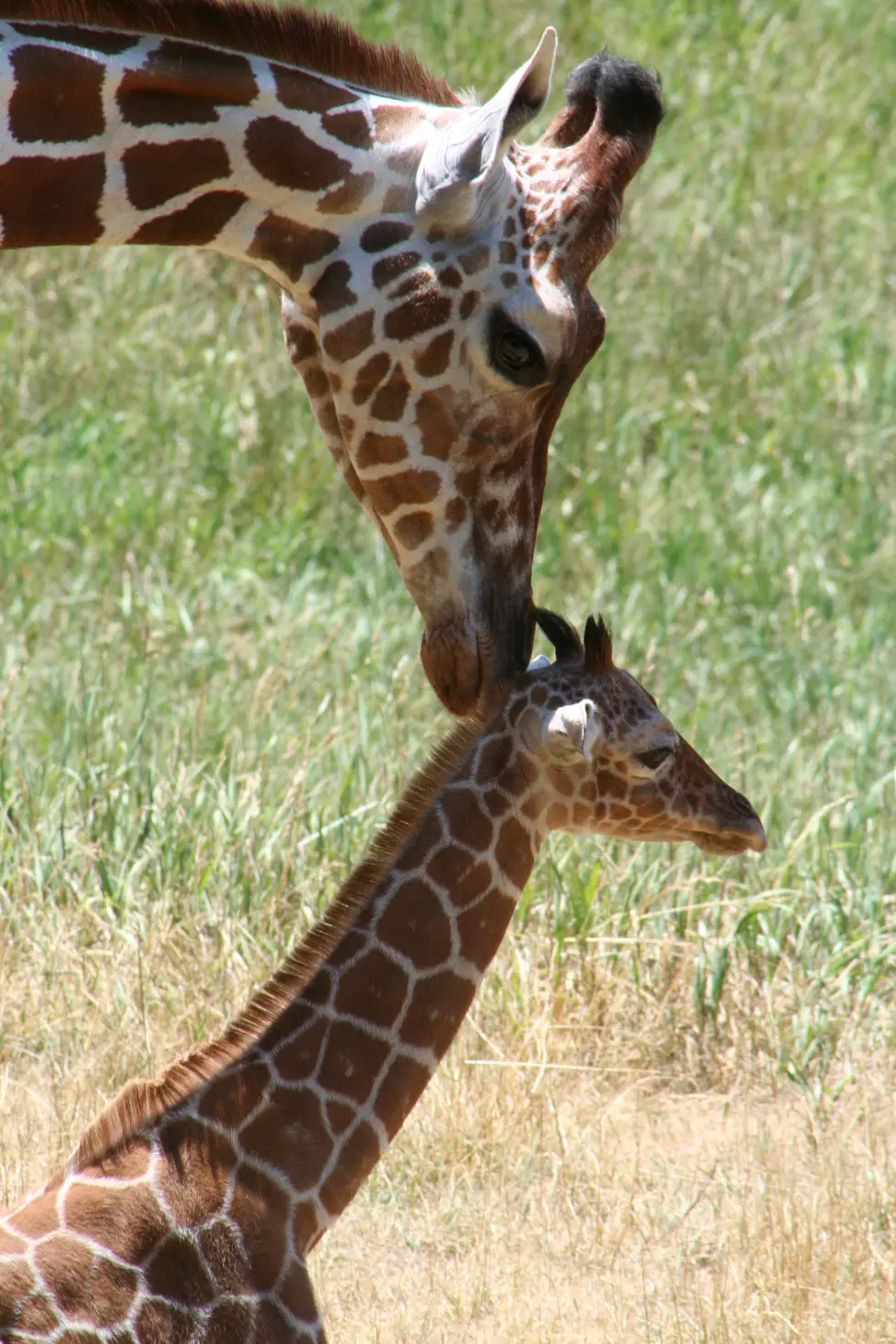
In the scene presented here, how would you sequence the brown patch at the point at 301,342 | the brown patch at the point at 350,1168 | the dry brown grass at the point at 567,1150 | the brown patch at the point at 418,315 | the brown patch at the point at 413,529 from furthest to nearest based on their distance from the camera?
the dry brown grass at the point at 567,1150 → the brown patch at the point at 301,342 → the brown patch at the point at 413,529 → the brown patch at the point at 418,315 → the brown patch at the point at 350,1168

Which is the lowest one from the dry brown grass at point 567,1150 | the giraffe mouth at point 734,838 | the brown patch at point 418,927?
the dry brown grass at point 567,1150

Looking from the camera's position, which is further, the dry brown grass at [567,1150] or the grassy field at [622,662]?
the grassy field at [622,662]

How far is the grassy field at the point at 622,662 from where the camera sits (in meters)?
5.09

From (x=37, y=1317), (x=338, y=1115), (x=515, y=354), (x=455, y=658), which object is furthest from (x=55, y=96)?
(x=37, y=1317)

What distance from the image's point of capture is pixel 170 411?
959 centimetres

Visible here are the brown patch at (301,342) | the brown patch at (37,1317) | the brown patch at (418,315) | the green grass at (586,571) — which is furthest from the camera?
the green grass at (586,571)

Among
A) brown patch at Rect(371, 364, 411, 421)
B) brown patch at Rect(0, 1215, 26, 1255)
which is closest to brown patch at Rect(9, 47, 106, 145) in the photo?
brown patch at Rect(371, 364, 411, 421)

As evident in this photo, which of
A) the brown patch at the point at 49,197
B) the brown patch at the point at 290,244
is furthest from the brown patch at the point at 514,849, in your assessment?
the brown patch at the point at 49,197

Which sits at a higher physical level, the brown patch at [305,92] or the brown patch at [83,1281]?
the brown patch at [305,92]

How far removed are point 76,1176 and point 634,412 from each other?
6857 millimetres

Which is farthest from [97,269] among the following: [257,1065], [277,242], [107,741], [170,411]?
[257,1065]

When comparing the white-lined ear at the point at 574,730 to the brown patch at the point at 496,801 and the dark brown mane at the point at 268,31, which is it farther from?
the dark brown mane at the point at 268,31

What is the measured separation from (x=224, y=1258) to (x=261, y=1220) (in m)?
0.11

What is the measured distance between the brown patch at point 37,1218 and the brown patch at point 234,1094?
1.15 feet
